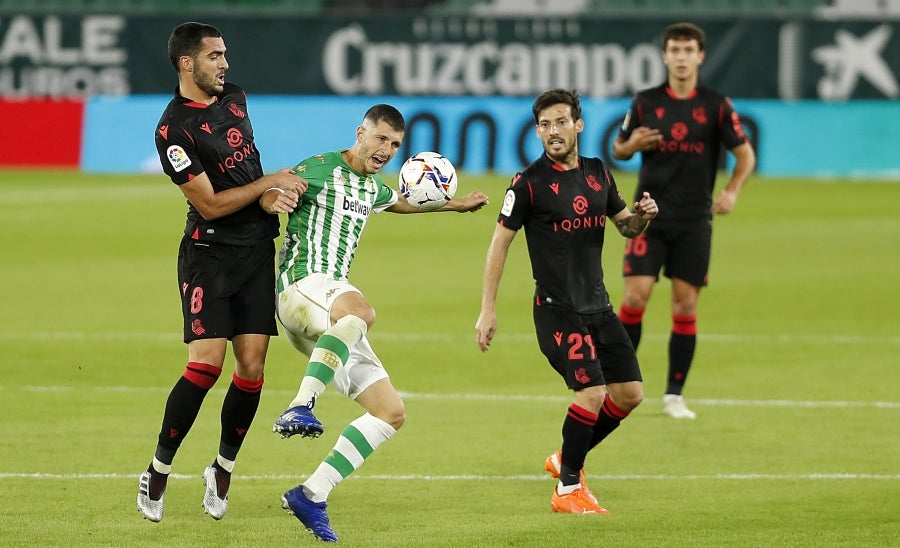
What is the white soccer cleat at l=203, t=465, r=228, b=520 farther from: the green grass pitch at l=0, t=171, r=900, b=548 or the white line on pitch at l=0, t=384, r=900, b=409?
the white line on pitch at l=0, t=384, r=900, b=409

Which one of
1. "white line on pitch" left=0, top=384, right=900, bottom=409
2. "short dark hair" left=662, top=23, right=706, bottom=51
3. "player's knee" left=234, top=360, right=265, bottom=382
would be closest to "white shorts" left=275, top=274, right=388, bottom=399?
"player's knee" left=234, top=360, right=265, bottom=382

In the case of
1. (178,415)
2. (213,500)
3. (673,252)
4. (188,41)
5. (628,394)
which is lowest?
(213,500)

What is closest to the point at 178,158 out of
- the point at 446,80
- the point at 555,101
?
the point at 555,101

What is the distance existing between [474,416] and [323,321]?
10.3 ft

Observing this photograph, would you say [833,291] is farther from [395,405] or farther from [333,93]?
[333,93]

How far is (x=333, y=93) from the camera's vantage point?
26.3 meters

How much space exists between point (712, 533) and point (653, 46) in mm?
19815

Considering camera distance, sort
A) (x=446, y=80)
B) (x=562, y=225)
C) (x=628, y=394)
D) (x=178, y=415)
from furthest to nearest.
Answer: (x=446, y=80)
(x=628, y=394)
(x=562, y=225)
(x=178, y=415)

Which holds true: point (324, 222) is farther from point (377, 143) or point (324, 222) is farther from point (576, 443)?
point (576, 443)

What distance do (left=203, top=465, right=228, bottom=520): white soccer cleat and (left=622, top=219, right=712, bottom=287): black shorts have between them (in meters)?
3.72

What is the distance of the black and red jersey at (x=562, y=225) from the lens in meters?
7.65

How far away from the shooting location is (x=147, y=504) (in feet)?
23.1

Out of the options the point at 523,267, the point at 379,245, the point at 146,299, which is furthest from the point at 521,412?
the point at 379,245

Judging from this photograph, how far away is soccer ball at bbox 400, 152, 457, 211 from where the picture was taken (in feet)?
24.9
